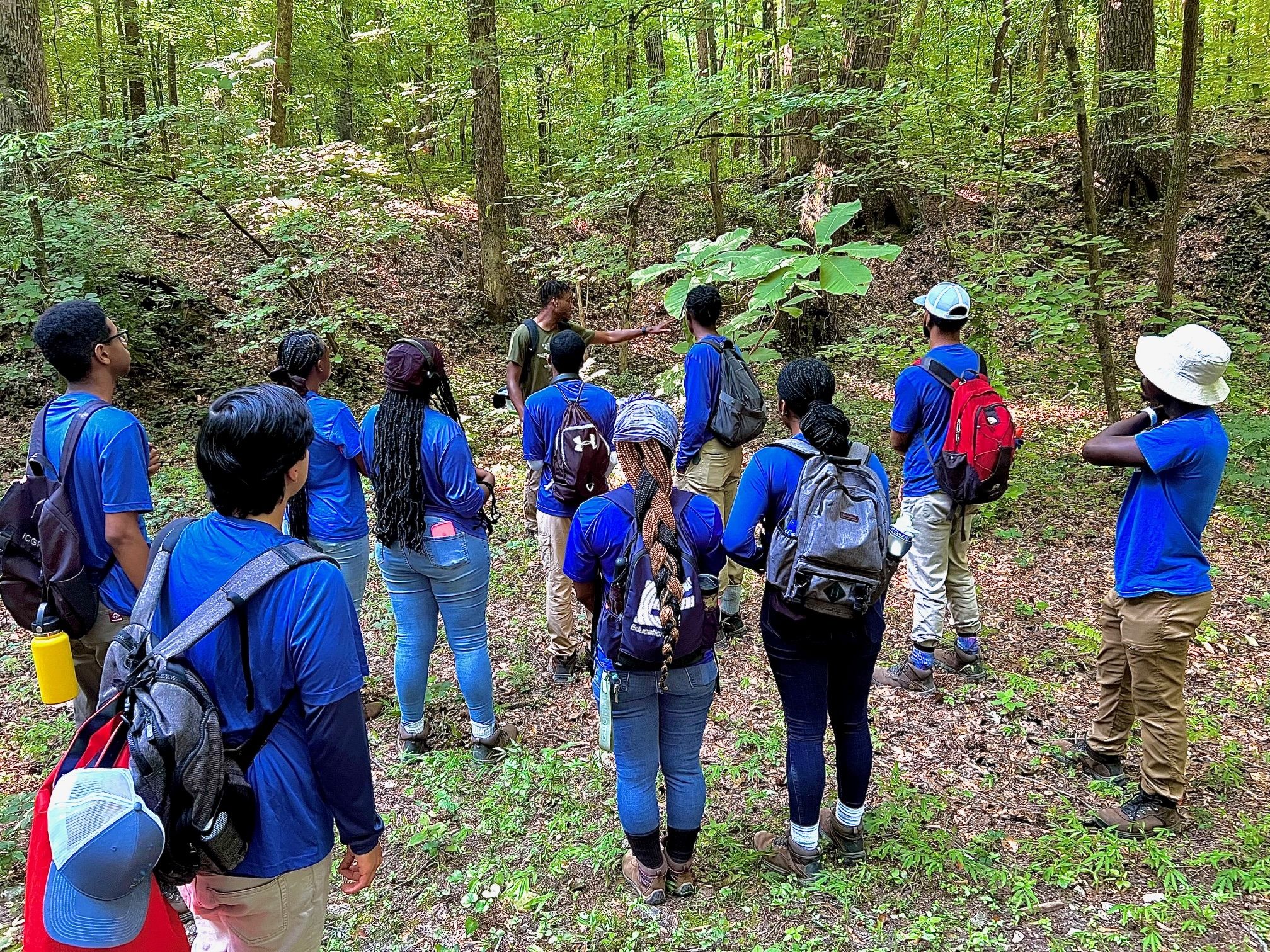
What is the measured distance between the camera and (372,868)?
206 centimetres

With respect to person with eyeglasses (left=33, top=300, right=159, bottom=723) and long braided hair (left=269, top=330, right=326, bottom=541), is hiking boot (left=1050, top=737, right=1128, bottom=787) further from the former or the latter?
person with eyeglasses (left=33, top=300, right=159, bottom=723)

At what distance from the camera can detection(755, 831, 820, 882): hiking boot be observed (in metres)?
3.19

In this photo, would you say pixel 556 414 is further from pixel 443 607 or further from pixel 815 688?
pixel 815 688

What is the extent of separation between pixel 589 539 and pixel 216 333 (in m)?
9.17

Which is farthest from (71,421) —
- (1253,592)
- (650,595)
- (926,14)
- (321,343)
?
(926,14)

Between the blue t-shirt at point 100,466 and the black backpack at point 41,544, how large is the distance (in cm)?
2

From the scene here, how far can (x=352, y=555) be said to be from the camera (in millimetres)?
4312

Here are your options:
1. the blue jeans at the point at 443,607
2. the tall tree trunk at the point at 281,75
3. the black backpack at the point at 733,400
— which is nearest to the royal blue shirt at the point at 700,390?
the black backpack at the point at 733,400

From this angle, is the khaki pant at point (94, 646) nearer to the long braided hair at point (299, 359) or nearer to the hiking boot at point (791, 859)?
the long braided hair at point (299, 359)

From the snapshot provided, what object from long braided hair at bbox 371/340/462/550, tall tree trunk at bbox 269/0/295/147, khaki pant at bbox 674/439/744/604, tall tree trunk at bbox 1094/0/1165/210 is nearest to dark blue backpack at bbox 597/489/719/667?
long braided hair at bbox 371/340/462/550

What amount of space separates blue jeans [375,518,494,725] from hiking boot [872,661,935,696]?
2.37 meters

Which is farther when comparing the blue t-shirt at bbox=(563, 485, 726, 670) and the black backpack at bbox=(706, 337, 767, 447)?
the black backpack at bbox=(706, 337, 767, 447)

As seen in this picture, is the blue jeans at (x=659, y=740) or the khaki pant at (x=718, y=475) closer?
the blue jeans at (x=659, y=740)

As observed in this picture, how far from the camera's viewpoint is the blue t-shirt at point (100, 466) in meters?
2.97
